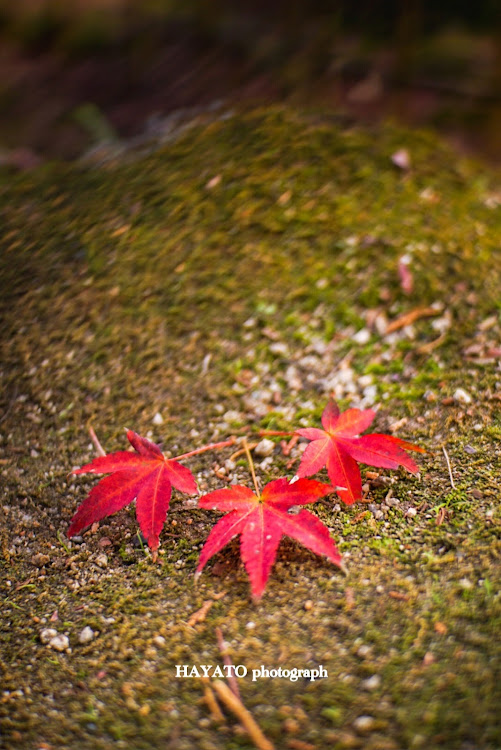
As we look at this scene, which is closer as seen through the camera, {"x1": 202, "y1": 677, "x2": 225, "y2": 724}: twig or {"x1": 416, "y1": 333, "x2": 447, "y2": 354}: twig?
{"x1": 202, "y1": 677, "x2": 225, "y2": 724}: twig

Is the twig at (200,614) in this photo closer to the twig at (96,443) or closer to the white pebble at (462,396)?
the twig at (96,443)

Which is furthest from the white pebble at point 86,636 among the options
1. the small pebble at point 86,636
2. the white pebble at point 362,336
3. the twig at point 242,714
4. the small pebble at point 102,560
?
the white pebble at point 362,336

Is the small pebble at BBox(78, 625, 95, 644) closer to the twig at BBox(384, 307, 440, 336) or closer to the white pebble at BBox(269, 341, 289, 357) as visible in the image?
the white pebble at BBox(269, 341, 289, 357)

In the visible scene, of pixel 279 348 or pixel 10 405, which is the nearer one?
pixel 10 405

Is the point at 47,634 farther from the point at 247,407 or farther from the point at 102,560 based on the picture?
the point at 247,407

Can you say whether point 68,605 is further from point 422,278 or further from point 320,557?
point 422,278

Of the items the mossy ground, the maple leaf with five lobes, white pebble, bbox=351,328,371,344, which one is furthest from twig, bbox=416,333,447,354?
the maple leaf with five lobes

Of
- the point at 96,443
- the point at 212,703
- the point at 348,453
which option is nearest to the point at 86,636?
the point at 212,703
